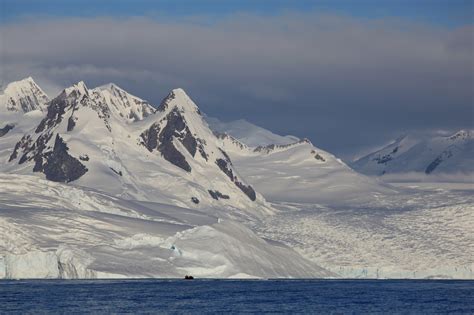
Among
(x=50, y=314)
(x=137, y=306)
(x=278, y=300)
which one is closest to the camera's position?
(x=50, y=314)

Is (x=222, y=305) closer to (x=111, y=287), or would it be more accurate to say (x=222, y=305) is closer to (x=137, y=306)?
(x=137, y=306)

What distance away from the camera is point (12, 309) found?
511 ft

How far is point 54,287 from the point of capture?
196 metres

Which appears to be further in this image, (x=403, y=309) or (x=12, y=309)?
(x=403, y=309)

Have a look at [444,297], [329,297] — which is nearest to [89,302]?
[329,297]

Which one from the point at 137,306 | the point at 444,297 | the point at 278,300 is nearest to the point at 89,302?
the point at 137,306

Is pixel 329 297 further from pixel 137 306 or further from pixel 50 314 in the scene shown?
pixel 50 314

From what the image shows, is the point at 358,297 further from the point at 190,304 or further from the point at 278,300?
the point at 190,304

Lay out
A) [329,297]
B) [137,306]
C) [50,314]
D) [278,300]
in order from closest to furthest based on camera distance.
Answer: [50,314] < [137,306] < [278,300] < [329,297]

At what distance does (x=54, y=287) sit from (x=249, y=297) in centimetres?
2811

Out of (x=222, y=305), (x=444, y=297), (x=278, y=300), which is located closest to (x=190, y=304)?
(x=222, y=305)

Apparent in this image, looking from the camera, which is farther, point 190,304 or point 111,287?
point 111,287

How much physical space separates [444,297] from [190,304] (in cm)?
4383

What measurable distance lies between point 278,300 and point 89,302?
88.3ft
